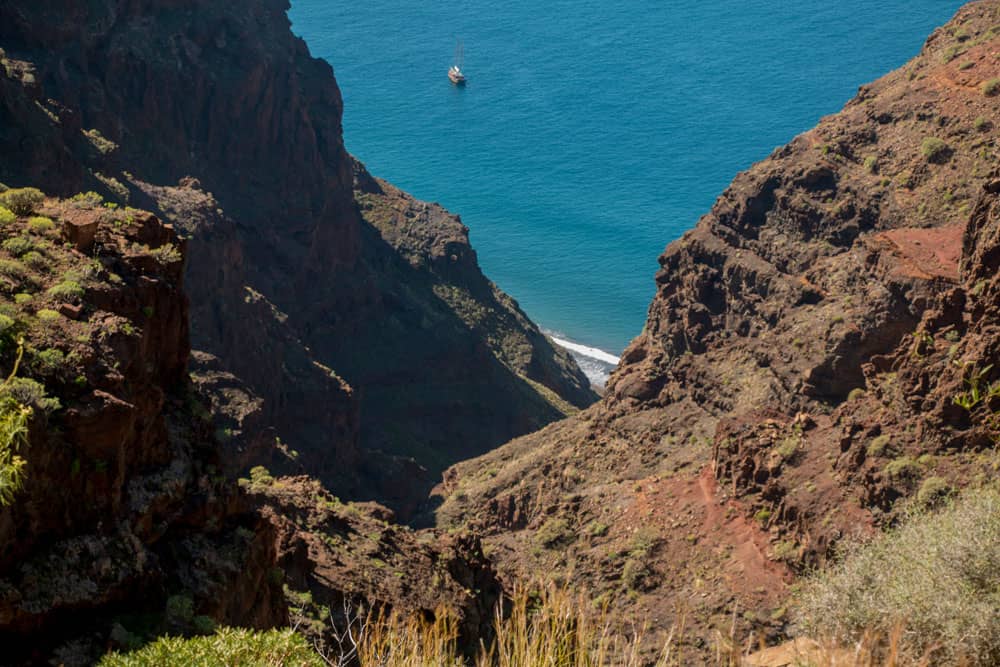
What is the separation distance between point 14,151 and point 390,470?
3268cm

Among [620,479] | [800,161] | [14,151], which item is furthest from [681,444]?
[14,151]

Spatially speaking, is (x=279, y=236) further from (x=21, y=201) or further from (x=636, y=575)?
(x=21, y=201)

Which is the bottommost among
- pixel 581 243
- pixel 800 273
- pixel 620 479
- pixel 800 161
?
pixel 620 479

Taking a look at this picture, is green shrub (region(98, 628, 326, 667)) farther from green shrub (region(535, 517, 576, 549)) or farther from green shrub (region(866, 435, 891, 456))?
green shrub (region(535, 517, 576, 549))

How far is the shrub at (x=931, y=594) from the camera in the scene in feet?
69.1

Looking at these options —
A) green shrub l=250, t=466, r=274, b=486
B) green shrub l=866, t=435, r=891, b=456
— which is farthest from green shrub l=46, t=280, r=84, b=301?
green shrub l=866, t=435, r=891, b=456

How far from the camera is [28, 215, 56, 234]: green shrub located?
86.2 ft

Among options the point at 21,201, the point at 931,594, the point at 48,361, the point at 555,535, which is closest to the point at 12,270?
the point at 48,361

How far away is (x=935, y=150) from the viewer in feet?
179

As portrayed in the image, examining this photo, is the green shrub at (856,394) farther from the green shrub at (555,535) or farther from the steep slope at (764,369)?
the green shrub at (555,535)

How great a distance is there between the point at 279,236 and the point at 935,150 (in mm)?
53477

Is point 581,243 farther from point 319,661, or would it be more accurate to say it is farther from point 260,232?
point 319,661

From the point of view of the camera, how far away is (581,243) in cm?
17288

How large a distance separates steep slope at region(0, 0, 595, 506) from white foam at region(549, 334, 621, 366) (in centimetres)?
2952
